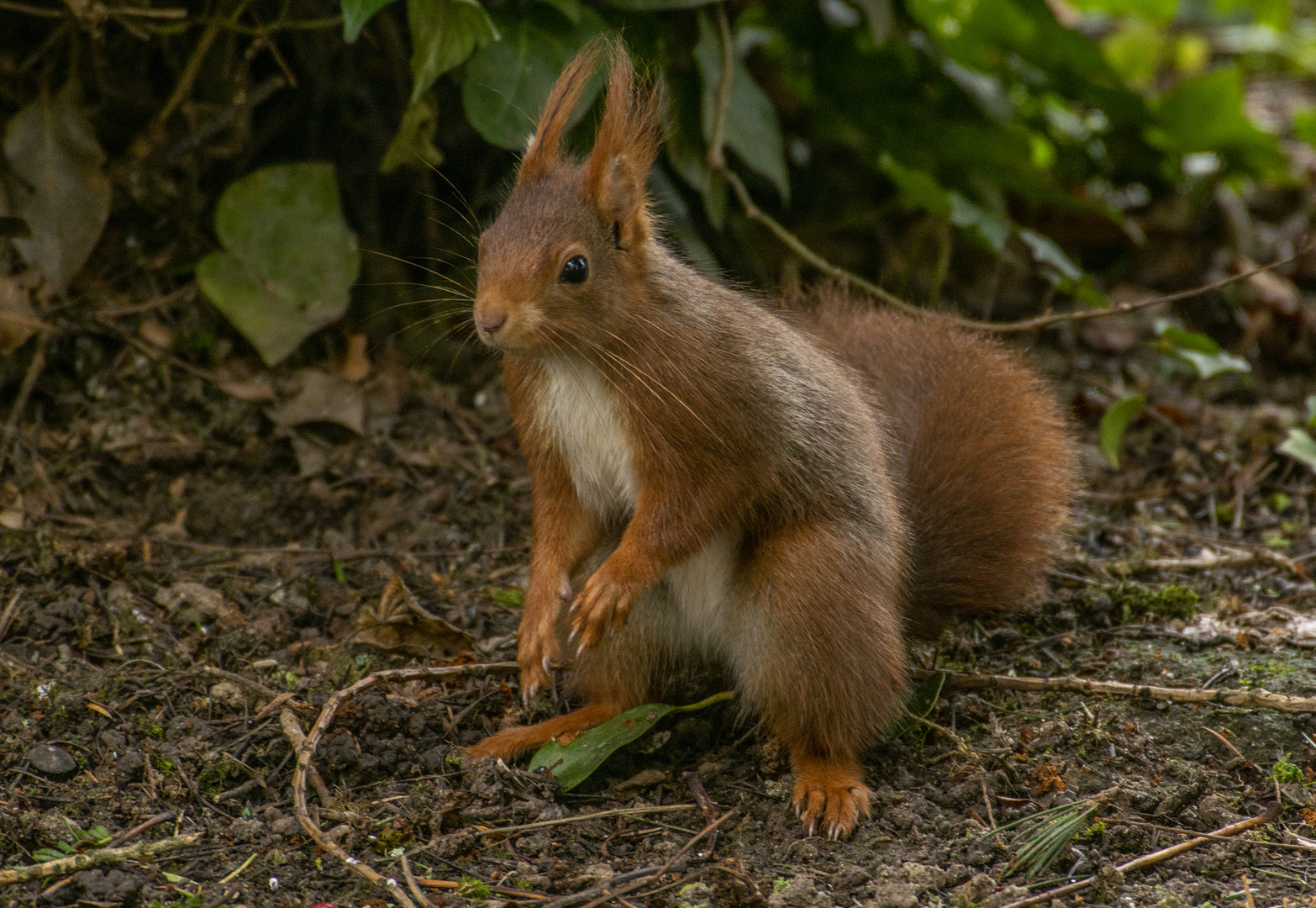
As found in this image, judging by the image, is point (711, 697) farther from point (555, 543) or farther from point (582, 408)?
point (582, 408)

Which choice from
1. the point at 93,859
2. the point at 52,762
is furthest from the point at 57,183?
the point at 93,859

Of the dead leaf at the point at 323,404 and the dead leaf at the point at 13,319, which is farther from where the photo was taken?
the dead leaf at the point at 323,404

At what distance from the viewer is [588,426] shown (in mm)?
2699

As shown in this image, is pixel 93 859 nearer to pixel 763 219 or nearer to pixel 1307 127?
pixel 763 219

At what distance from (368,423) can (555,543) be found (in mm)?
1288

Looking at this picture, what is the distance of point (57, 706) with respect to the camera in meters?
2.69

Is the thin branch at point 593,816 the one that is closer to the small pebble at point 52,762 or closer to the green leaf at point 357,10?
the small pebble at point 52,762

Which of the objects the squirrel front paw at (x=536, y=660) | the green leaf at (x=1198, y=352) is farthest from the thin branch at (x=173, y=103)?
the green leaf at (x=1198, y=352)

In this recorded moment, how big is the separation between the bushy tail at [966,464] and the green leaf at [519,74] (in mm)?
987

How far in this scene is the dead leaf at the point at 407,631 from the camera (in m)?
3.11

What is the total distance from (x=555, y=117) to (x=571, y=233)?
0.95 ft

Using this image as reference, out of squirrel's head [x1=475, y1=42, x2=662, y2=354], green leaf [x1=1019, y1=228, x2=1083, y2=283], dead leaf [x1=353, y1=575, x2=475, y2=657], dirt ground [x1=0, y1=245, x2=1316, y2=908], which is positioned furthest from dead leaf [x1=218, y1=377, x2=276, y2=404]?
green leaf [x1=1019, y1=228, x2=1083, y2=283]

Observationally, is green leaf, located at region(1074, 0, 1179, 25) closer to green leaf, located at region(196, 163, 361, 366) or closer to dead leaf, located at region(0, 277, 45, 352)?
green leaf, located at region(196, 163, 361, 366)

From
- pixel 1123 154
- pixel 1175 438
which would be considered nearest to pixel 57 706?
pixel 1175 438
